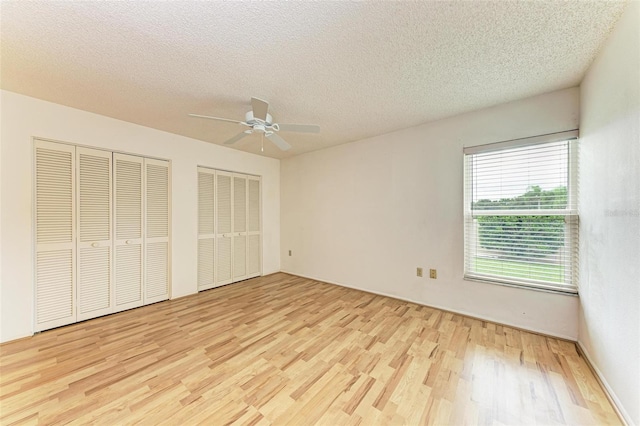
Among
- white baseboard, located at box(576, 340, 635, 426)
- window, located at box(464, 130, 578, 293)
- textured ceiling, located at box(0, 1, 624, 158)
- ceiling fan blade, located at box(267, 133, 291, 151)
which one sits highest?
textured ceiling, located at box(0, 1, 624, 158)

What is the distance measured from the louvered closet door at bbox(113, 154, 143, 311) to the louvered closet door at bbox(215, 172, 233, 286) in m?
1.13

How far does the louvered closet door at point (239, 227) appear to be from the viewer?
4430 millimetres

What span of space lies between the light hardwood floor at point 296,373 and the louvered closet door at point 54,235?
267 mm

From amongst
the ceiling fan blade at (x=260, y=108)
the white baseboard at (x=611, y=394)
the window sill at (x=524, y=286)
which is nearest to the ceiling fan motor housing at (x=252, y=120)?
the ceiling fan blade at (x=260, y=108)

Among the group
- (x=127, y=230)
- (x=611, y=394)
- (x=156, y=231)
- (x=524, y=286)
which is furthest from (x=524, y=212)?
(x=127, y=230)

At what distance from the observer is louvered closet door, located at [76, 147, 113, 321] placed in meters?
2.81

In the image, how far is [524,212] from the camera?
101 inches

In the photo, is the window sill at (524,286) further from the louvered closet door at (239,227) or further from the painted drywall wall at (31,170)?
the painted drywall wall at (31,170)

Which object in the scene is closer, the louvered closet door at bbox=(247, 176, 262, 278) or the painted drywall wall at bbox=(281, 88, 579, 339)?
the painted drywall wall at bbox=(281, 88, 579, 339)

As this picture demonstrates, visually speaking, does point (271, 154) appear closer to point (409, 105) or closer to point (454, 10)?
point (409, 105)

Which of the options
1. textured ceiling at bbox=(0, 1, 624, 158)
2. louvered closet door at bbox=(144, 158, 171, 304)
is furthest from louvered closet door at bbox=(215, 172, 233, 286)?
textured ceiling at bbox=(0, 1, 624, 158)

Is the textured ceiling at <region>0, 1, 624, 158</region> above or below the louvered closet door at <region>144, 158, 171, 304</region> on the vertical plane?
above

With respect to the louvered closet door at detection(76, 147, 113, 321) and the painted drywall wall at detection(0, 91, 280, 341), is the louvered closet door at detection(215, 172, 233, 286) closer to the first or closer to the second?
the painted drywall wall at detection(0, 91, 280, 341)

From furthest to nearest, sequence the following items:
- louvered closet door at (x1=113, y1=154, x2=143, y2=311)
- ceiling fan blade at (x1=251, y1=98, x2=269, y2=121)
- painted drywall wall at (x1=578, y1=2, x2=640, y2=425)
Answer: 1. louvered closet door at (x1=113, y1=154, x2=143, y2=311)
2. ceiling fan blade at (x1=251, y1=98, x2=269, y2=121)
3. painted drywall wall at (x1=578, y1=2, x2=640, y2=425)
